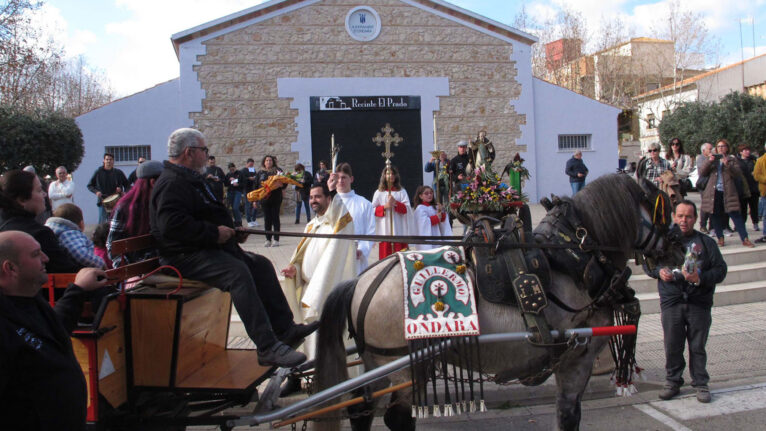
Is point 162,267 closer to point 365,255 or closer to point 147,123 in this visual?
point 365,255

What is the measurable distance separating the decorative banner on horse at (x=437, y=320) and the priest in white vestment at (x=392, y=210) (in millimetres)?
4414

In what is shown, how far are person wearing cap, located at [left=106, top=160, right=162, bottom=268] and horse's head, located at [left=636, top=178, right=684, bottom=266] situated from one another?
3.51m

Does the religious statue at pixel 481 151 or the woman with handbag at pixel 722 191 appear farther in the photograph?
the religious statue at pixel 481 151

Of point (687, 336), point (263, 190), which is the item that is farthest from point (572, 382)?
point (263, 190)

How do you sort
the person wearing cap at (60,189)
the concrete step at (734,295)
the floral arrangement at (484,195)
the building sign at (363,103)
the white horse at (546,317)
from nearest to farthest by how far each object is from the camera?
1. the white horse at (546,317)
2. the floral arrangement at (484,195)
3. the concrete step at (734,295)
4. the person wearing cap at (60,189)
5. the building sign at (363,103)

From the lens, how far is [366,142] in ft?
63.8

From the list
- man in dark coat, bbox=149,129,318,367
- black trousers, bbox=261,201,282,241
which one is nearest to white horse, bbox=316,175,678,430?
man in dark coat, bbox=149,129,318,367

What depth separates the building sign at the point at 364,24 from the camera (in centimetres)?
1905

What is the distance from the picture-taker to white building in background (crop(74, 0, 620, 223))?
59.2 ft

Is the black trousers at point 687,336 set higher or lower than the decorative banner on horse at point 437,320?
lower

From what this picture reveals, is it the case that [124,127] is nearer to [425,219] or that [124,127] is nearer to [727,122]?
[425,219]

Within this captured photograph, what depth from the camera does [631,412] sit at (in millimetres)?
4953

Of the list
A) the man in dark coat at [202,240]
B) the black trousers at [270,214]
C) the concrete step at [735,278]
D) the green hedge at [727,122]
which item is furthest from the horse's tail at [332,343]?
the green hedge at [727,122]

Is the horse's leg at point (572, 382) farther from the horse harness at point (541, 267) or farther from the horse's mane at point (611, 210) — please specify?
the horse's mane at point (611, 210)
